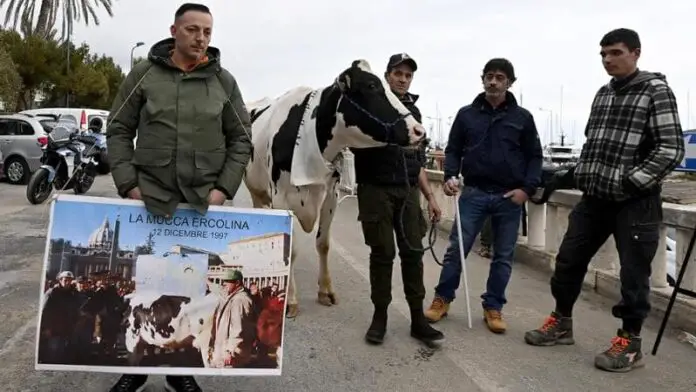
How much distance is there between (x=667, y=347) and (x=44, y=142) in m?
15.1

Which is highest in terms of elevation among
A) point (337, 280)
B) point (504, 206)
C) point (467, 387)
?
point (504, 206)

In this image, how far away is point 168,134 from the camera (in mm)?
3053

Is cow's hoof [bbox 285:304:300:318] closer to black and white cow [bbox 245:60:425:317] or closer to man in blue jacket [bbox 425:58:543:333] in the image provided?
black and white cow [bbox 245:60:425:317]

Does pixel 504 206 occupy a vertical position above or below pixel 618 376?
above

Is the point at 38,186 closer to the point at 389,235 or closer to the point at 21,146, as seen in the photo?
the point at 21,146

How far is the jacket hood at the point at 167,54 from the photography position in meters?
3.10

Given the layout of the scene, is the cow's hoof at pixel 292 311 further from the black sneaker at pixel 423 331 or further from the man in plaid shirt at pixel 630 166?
the man in plaid shirt at pixel 630 166

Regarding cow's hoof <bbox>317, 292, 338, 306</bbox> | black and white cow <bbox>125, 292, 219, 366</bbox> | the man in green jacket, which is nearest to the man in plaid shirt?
cow's hoof <bbox>317, 292, 338, 306</bbox>

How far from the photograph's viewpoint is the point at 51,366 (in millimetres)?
2920

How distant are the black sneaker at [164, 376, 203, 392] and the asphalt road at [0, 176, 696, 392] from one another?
216mm

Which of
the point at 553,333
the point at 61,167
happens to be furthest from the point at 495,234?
the point at 61,167

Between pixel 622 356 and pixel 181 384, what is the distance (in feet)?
9.19

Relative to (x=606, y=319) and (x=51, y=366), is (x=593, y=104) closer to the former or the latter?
(x=606, y=319)

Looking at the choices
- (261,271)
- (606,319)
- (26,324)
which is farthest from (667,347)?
(26,324)
